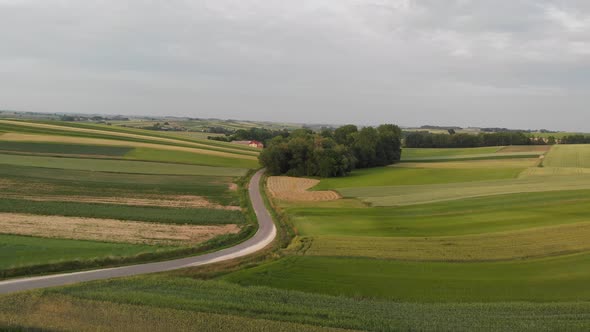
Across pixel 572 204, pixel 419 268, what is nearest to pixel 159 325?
pixel 419 268

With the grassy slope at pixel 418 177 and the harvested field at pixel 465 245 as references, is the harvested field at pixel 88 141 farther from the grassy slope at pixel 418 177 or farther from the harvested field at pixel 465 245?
the harvested field at pixel 465 245

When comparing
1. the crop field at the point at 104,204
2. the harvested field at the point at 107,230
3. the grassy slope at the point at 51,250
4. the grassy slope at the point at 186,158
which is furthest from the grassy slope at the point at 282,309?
the grassy slope at the point at 186,158

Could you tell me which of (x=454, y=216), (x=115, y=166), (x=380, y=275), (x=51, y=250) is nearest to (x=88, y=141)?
(x=115, y=166)

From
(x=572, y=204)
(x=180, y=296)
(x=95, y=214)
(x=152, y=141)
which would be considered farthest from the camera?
(x=152, y=141)

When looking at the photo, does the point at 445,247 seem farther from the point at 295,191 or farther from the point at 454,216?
the point at 295,191

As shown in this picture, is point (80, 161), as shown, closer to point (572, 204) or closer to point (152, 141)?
point (152, 141)
